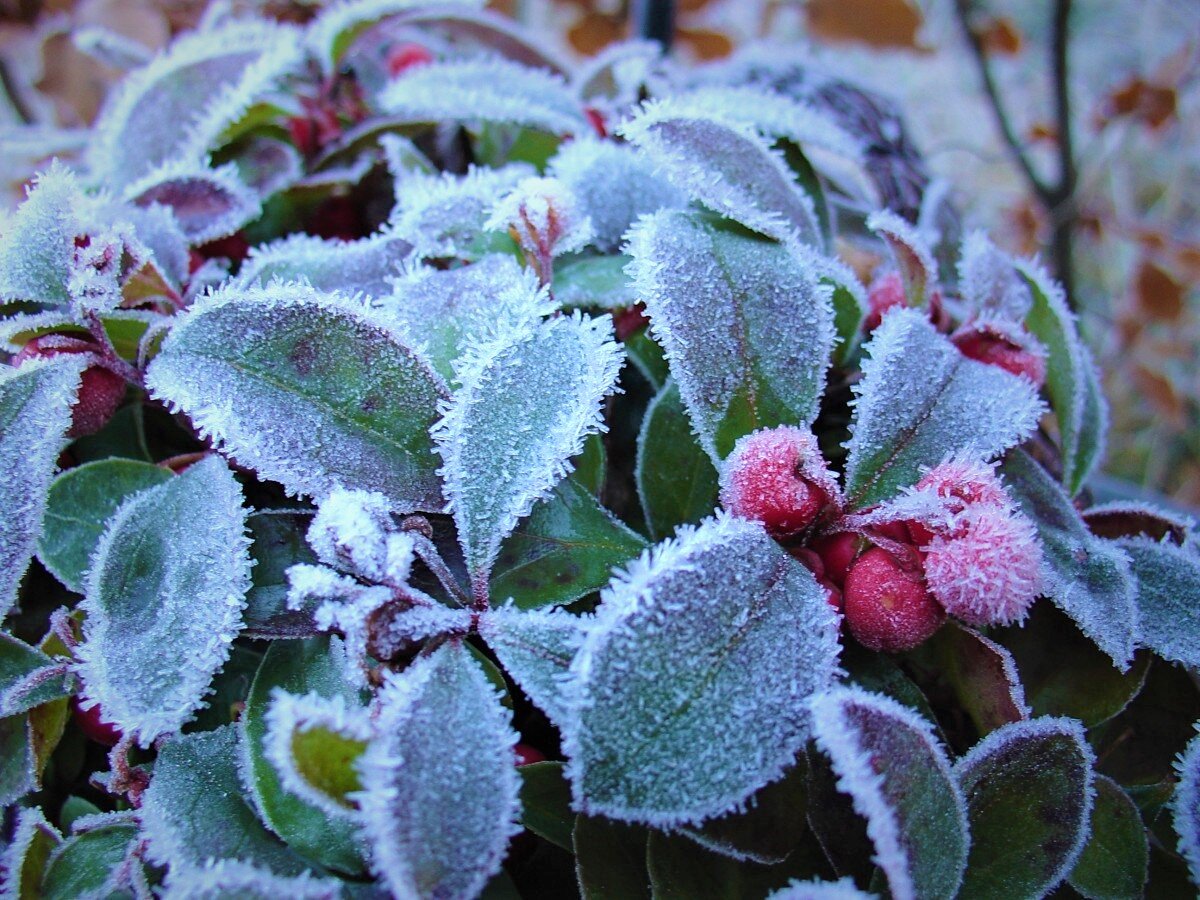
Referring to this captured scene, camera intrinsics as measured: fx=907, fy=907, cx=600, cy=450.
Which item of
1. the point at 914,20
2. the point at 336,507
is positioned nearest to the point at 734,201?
the point at 336,507

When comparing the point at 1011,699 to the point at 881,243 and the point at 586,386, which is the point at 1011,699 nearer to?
the point at 586,386

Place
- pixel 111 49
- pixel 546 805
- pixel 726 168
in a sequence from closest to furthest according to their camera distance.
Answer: pixel 546 805, pixel 726 168, pixel 111 49

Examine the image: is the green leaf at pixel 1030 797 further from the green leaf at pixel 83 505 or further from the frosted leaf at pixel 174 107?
the frosted leaf at pixel 174 107

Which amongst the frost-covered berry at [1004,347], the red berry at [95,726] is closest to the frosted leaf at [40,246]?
the red berry at [95,726]

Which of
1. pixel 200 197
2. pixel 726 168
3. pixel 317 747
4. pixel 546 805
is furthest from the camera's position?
pixel 200 197

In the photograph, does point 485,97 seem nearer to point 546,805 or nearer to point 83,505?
point 83,505

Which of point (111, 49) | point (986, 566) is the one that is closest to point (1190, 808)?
point (986, 566)
